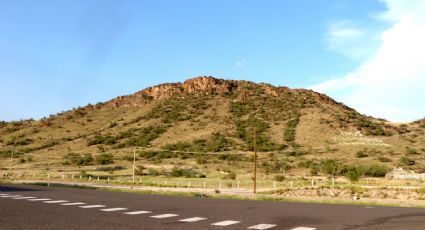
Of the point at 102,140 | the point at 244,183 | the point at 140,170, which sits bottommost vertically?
the point at 244,183

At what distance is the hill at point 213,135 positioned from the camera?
67438mm

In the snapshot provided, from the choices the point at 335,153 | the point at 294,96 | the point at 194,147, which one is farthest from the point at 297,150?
the point at 294,96

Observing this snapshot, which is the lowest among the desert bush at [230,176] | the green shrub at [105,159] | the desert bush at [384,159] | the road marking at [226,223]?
→ the road marking at [226,223]

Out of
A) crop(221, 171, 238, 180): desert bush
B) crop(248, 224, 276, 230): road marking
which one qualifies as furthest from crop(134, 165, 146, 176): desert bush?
crop(248, 224, 276, 230): road marking

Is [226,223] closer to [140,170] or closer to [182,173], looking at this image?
[182,173]

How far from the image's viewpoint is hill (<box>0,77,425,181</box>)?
67438 mm

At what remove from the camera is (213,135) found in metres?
84.2

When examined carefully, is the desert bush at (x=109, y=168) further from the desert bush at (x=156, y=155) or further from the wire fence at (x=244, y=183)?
the desert bush at (x=156, y=155)

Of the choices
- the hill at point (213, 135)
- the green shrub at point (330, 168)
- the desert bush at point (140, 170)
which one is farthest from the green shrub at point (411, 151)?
the desert bush at point (140, 170)

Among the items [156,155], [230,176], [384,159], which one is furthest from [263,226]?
[156,155]

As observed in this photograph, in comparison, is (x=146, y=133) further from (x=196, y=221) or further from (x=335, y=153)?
(x=196, y=221)

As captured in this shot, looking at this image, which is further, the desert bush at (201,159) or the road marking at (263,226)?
the desert bush at (201,159)

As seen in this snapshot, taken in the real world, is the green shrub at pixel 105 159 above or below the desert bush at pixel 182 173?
above

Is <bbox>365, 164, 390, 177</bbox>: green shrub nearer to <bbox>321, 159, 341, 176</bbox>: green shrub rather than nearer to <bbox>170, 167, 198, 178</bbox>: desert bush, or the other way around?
<bbox>321, 159, 341, 176</bbox>: green shrub
